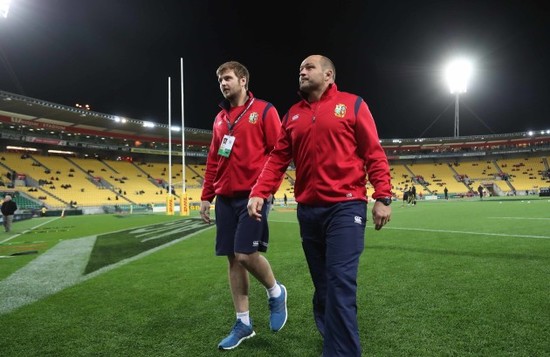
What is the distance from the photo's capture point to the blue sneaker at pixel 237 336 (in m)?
Result: 2.89

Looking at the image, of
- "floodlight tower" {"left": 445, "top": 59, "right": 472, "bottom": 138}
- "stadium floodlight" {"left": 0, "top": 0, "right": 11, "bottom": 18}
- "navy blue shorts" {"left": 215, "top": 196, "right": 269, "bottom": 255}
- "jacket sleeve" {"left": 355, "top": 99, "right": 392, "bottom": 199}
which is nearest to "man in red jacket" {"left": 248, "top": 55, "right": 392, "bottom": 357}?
"jacket sleeve" {"left": 355, "top": 99, "right": 392, "bottom": 199}

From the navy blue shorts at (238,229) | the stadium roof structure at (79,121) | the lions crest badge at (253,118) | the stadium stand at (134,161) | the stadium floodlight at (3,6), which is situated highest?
the stadium floodlight at (3,6)

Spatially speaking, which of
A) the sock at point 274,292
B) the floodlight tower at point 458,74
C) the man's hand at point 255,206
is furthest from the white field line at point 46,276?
the floodlight tower at point 458,74

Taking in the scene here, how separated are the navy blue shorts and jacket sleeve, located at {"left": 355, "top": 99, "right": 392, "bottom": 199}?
977mm

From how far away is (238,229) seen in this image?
3.09 meters

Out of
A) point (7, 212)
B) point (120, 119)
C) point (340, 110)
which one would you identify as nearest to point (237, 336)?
point (340, 110)

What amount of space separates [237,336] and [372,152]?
1753 millimetres

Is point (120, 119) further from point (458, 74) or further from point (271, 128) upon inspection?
point (458, 74)

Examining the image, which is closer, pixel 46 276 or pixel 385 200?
pixel 385 200

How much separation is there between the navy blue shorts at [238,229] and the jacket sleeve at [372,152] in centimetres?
98

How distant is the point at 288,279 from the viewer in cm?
527

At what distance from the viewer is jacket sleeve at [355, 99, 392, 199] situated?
2469 millimetres

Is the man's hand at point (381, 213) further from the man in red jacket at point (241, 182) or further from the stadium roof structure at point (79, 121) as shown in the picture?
the stadium roof structure at point (79, 121)

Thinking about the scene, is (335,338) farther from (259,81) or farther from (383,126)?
(383,126)
